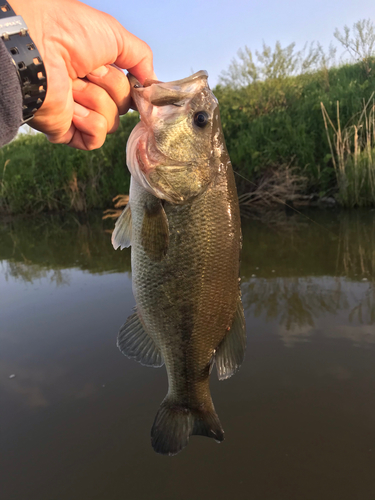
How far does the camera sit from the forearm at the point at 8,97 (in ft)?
4.41

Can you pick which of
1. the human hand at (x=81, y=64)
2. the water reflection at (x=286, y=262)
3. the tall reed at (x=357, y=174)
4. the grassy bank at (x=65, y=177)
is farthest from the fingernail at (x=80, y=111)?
the grassy bank at (x=65, y=177)

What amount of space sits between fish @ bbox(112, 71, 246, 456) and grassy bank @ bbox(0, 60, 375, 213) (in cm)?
693

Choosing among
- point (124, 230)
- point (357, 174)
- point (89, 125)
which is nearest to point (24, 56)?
point (89, 125)

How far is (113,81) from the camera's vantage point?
181cm

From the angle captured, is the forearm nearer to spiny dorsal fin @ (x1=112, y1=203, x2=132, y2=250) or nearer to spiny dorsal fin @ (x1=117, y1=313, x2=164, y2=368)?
spiny dorsal fin @ (x1=112, y1=203, x2=132, y2=250)

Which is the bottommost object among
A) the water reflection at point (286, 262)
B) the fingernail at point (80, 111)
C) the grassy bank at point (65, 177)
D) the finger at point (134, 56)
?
the water reflection at point (286, 262)

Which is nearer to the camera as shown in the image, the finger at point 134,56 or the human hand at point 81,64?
the human hand at point 81,64

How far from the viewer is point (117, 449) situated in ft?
7.66

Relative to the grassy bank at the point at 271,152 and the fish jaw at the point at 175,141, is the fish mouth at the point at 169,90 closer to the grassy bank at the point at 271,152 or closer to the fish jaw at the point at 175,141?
the fish jaw at the point at 175,141

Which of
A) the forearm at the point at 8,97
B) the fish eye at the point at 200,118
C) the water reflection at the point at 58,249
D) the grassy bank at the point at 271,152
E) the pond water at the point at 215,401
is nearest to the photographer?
the forearm at the point at 8,97

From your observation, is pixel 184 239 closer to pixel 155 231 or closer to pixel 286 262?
pixel 155 231

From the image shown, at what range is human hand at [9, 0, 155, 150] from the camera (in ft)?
5.10

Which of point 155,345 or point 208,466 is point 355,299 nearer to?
point 208,466

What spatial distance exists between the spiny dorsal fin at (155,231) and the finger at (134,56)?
2.51 feet
